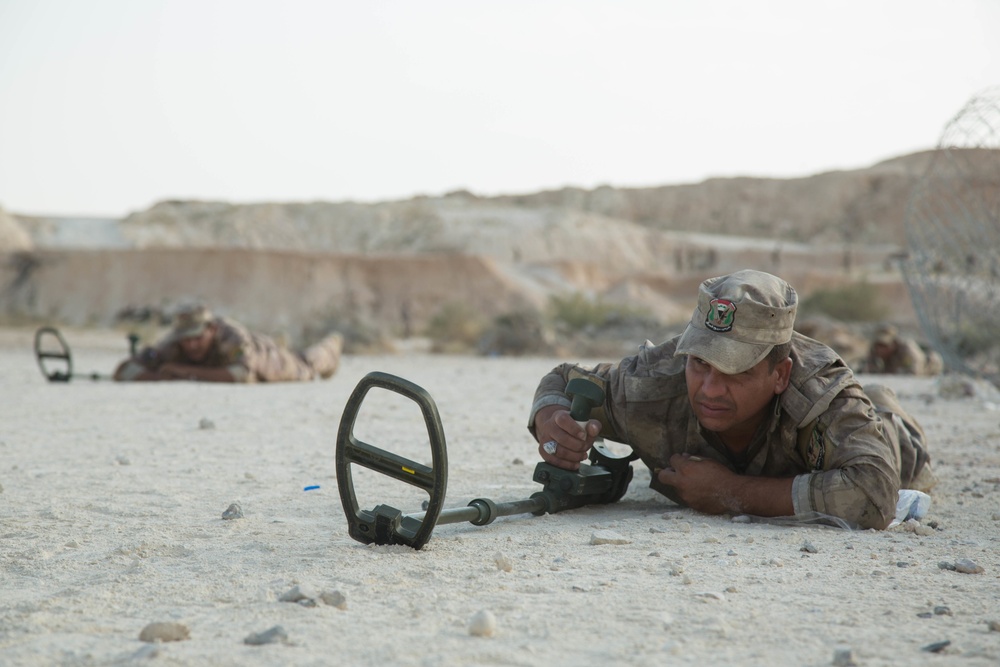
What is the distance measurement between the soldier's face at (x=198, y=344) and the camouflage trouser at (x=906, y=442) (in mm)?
6890

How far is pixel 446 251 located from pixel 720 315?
114 ft

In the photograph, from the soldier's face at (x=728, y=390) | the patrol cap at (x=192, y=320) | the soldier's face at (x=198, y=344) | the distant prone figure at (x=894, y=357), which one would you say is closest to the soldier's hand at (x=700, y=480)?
the soldier's face at (x=728, y=390)

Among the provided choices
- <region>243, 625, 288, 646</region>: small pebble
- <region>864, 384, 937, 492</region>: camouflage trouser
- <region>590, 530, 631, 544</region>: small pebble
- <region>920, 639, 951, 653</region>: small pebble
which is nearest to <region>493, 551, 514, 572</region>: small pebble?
<region>590, 530, 631, 544</region>: small pebble

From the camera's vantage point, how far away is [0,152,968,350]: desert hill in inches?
990

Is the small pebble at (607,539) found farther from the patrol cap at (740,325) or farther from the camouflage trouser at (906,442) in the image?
the camouflage trouser at (906,442)

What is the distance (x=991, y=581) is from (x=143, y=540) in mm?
2608

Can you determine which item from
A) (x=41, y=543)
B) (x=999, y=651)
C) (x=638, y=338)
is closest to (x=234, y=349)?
(x=41, y=543)

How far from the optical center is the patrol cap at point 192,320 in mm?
9133

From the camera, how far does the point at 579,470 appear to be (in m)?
3.68

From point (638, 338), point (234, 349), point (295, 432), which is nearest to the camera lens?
point (295, 432)

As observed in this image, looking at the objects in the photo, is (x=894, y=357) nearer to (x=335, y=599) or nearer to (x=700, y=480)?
(x=700, y=480)

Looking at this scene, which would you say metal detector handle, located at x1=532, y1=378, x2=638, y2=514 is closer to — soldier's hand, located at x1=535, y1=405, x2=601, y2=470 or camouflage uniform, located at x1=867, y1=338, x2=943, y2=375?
soldier's hand, located at x1=535, y1=405, x2=601, y2=470

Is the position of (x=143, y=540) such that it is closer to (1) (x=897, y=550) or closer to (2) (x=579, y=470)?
(2) (x=579, y=470)

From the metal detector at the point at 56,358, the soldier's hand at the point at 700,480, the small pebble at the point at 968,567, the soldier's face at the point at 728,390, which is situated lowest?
the metal detector at the point at 56,358
